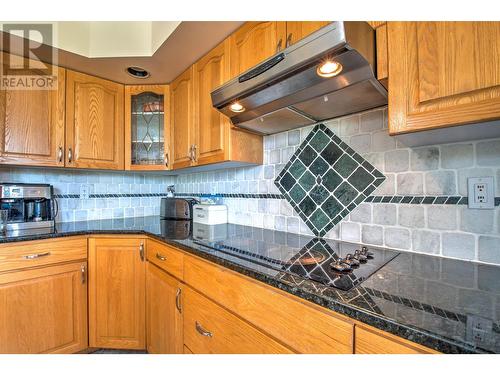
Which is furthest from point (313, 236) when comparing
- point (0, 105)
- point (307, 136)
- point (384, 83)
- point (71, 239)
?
point (0, 105)

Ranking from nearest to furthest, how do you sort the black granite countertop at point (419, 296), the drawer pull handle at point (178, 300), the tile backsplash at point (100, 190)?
the black granite countertop at point (419, 296) < the drawer pull handle at point (178, 300) < the tile backsplash at point (100, 190)

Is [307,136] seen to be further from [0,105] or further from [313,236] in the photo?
[0,105]

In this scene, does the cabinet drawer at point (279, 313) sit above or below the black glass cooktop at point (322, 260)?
below

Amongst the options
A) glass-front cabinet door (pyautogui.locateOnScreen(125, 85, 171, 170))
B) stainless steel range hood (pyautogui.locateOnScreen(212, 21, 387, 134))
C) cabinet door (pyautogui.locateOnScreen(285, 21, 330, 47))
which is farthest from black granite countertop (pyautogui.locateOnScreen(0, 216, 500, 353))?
glass-front cabinet door (pyautogui.locateOnScreen(125, 85, 171, 170))

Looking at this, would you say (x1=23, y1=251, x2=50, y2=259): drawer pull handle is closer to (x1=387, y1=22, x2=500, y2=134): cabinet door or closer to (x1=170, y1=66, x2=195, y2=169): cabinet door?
(x1=170, y1=66, x2=195, y2=169): cabinet door

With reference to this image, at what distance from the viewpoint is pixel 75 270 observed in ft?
5.02

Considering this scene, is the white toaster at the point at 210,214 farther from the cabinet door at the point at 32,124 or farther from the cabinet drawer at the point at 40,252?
the cabinet door at the point at 32,124

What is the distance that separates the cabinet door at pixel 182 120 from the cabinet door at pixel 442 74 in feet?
4.27

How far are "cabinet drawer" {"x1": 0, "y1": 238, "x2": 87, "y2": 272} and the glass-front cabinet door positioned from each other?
2.37ft

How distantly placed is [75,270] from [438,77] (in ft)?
6.66

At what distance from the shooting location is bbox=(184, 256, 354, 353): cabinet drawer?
60 cm

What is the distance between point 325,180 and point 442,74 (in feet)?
2.24

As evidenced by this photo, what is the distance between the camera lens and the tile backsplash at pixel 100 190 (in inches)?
73.9

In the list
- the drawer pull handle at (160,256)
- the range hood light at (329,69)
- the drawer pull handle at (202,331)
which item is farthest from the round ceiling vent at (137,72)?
the drawer pull handle at (202,331)
